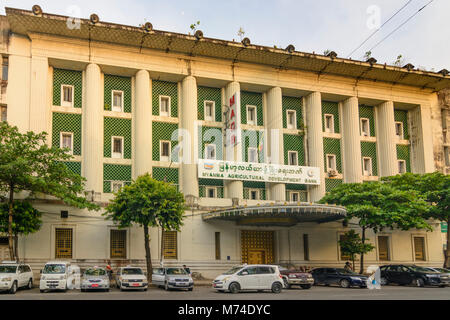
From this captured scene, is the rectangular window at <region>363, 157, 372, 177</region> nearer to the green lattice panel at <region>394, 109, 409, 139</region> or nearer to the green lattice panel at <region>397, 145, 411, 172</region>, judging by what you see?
the green lattice panel at <region>397, 145, 411, 172</region>

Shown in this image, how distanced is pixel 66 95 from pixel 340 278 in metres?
25.6

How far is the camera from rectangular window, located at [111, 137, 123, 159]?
139 feet

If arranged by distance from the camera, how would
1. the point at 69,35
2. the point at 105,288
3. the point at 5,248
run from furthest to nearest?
the point at 69,35
the point at 5,248
the point at 105,288

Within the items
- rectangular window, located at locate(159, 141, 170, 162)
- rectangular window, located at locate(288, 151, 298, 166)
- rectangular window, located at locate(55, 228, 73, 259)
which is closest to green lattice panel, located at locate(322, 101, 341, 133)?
rectangular window, located at locate(288, 151, 298, 166)

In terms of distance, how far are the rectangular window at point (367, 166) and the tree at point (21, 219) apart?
30.5m

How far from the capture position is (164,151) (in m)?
44.0

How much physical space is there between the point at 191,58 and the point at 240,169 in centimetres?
1047

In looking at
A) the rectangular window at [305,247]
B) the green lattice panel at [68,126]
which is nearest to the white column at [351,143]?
the rectangular window at [305,247]

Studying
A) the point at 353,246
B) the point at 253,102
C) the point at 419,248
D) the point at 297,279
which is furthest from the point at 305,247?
the point at 253,102

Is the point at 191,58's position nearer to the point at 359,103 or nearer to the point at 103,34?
the point at 103,34

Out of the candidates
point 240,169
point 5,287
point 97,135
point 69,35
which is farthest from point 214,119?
point 5,287

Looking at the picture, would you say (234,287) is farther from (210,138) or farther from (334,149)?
(334,149)

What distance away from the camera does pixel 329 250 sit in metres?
46.0

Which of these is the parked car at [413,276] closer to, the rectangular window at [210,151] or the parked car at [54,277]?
the rectangular window at [210,151]
